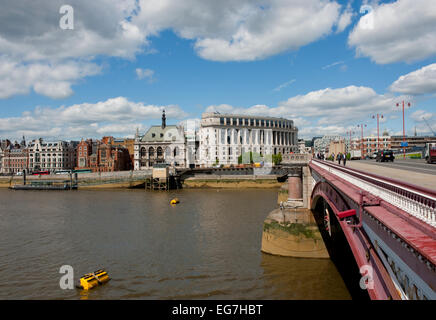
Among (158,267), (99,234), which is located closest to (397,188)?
(158,267)

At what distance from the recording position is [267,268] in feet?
62.8

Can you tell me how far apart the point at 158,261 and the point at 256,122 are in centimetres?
11542

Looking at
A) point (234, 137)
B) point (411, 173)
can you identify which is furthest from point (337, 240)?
point (234, 137)

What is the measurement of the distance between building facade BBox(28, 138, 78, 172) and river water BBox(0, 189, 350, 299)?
4006 inches

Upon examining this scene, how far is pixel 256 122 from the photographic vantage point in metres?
132

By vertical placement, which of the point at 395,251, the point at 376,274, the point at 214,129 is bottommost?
the point at 376,274

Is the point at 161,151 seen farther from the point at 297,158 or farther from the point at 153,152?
the point at 297,158

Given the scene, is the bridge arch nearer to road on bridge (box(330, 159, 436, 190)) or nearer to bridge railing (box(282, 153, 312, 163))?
road on bridge (box(330, 159, 436, 190))

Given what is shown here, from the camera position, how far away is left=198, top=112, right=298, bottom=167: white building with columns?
4796 inches

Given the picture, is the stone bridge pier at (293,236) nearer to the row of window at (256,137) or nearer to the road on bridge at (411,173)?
the road on bridge at (411,173)

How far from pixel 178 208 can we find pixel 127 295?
2849 cm
